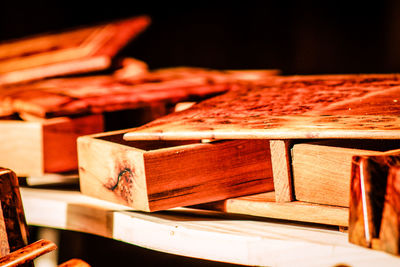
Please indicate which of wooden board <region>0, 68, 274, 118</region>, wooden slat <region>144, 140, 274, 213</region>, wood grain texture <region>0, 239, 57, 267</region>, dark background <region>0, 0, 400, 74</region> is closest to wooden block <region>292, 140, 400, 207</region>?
wooden slat <region>144, 140, 274, 213</region>

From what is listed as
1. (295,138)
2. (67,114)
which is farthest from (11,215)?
(295,138)

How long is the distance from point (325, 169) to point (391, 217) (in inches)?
9.1

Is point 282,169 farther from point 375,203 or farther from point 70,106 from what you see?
point 70,106

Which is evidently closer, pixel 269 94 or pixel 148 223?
pixel 148 223

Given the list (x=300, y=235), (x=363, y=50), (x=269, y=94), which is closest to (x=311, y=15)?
(x=363, y=50)

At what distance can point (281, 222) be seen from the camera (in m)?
0.96

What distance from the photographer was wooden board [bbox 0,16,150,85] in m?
1.99

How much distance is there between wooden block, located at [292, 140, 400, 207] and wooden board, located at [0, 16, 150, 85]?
125 centimetres

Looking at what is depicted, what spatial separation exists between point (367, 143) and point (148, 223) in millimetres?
447

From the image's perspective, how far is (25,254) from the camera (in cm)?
86

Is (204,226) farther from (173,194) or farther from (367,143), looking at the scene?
(367,143)

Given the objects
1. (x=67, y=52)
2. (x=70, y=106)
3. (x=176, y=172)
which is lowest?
(x=176, y=172)

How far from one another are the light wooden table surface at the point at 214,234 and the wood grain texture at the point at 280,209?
0.02 metres

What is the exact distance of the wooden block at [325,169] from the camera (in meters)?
0.86
